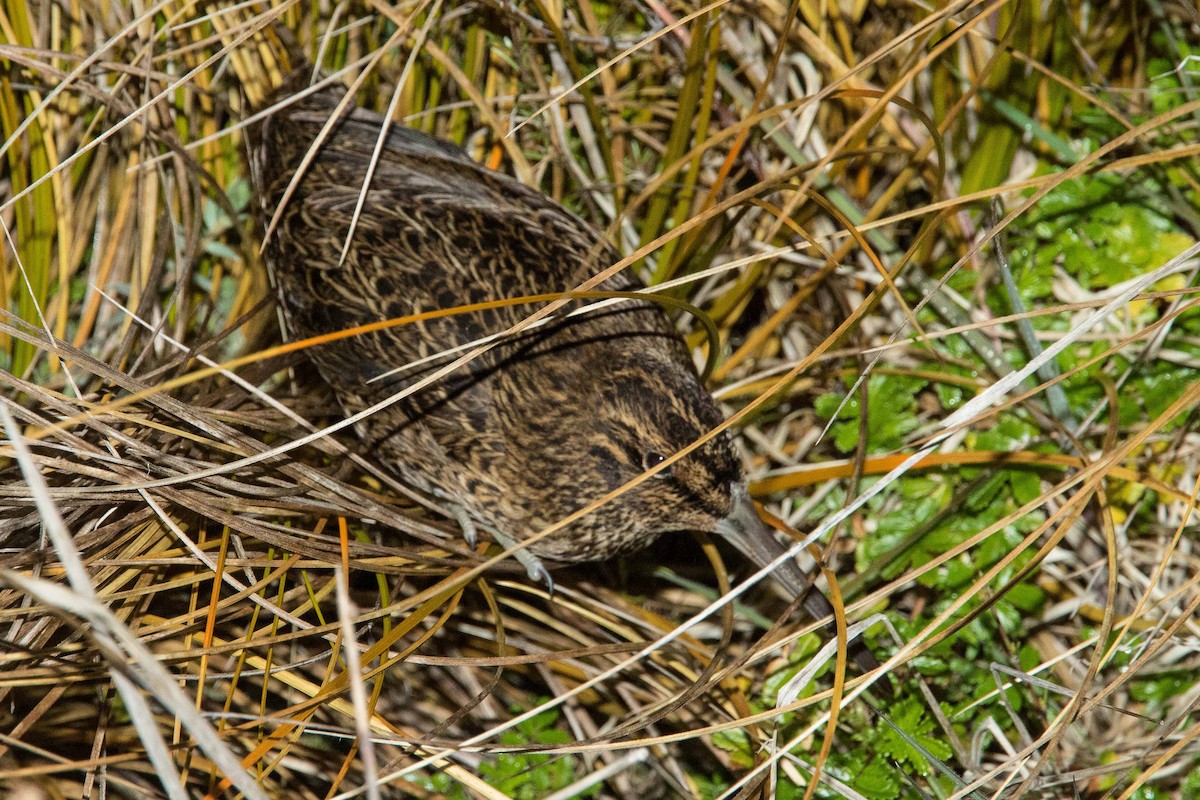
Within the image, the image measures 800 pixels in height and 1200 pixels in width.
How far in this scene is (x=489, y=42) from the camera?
12.1ft

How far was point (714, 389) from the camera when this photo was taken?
3.65 m

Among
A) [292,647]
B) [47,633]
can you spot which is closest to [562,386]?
[292,647]

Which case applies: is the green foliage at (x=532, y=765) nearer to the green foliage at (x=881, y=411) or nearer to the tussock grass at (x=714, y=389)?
the tussock grass at (x=714, y=389)

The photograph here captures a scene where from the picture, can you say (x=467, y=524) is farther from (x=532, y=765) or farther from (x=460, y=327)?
(x=532, y=765)

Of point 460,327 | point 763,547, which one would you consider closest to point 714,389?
point 763,547

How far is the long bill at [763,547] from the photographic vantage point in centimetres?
301

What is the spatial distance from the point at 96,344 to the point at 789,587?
253cm

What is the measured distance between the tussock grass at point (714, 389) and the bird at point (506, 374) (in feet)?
0.65

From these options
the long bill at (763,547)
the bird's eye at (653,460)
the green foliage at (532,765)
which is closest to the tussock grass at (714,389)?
the green foliage at (532,765)

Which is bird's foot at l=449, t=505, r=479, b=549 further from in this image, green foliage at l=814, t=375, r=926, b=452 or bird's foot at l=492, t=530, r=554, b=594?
green foliage at l=814, t=375, r=926, b=452

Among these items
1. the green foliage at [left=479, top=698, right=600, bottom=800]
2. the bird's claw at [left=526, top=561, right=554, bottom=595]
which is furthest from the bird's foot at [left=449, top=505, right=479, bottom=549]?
the green foliage at [left=479, top=698, right=600, bottom=800]

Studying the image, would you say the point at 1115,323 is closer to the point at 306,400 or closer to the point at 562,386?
the point at 562,386

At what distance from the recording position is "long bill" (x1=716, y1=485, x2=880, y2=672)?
3014 mm

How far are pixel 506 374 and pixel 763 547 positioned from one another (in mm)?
892
